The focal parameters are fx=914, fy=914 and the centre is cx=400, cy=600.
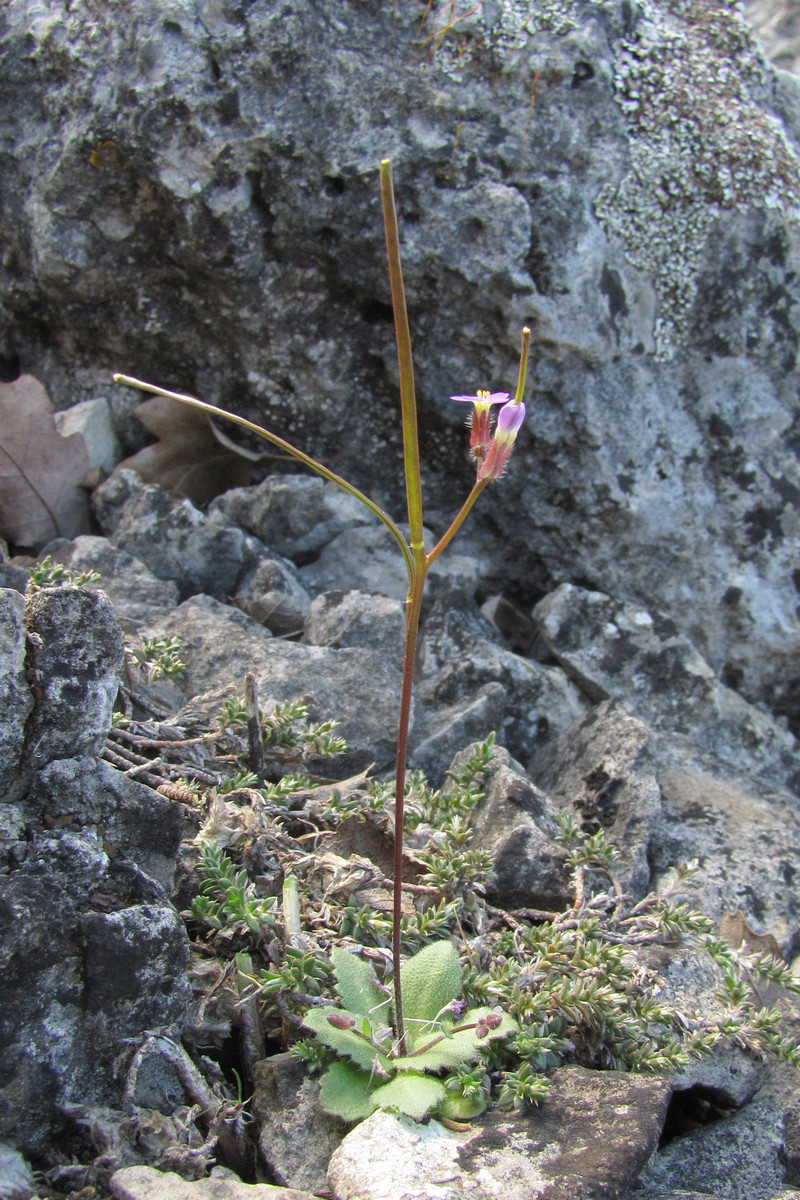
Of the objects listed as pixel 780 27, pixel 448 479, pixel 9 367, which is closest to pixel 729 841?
pixel 448 479

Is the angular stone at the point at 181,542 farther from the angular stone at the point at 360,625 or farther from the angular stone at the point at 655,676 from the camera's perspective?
the angular stone at the point at 655,676

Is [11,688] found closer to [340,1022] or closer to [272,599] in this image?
[340,1022]

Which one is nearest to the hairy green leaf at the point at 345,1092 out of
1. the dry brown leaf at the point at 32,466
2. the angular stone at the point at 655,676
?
the angular stone at the point at 655,676

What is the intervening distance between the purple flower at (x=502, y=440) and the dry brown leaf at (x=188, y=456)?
235 cm

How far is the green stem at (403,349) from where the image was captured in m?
1.37

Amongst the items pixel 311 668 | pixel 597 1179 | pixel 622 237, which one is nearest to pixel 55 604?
pixel 311 668

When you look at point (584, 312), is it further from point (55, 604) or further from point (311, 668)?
point (55, 604)

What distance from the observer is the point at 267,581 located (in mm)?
3426

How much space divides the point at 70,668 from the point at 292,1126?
1.00 meters

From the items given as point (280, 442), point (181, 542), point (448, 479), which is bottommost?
point (181, 542)

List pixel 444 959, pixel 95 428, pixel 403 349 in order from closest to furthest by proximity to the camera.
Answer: pixel 403 349, pixel 444 959, pixel 95 428

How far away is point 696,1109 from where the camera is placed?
7.38ft

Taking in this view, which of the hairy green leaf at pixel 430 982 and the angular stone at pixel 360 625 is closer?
the hairy green leaf at pixel 430 982

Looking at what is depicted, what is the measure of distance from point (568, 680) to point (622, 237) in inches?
70.3
